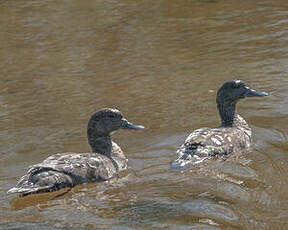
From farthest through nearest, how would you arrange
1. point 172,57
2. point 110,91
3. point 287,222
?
point 172,57, point 110,91, point 287,222

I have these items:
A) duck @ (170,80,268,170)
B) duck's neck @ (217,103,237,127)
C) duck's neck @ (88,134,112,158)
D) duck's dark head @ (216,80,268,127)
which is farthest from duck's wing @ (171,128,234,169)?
duck's neck @ (88,134,112,158)

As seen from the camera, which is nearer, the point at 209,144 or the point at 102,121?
the point at 209,144

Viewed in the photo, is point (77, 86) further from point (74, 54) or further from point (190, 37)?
point (190, 37)

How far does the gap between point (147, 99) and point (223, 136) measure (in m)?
2.42

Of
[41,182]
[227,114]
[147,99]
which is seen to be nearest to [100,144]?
[41,182]

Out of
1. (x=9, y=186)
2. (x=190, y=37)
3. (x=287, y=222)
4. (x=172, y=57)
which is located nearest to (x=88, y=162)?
(x=9, y=186)

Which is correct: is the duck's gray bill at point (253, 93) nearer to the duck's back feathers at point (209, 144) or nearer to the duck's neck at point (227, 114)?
the duck's neck at point (227, 114)

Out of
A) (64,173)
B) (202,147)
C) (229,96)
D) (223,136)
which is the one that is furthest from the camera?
(229,96)

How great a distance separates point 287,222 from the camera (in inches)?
243

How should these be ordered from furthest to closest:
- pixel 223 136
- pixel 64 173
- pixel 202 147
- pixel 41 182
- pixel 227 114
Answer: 1. pixel 227 114
2. pixel 223 136
3. pixel 202 147
4. pixel 64 173
5. pixel 41 182

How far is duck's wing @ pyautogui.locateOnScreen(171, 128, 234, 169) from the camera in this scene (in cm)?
806

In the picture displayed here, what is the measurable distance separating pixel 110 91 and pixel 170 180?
159 inches

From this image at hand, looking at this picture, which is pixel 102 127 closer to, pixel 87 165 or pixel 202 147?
pixel 87 165

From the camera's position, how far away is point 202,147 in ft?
27.0
